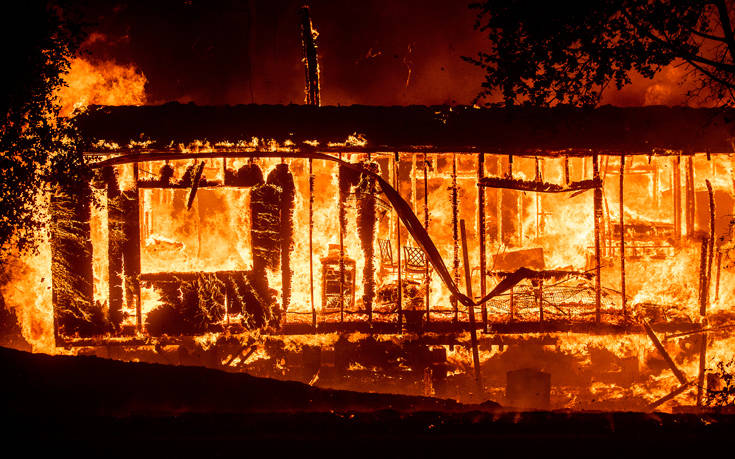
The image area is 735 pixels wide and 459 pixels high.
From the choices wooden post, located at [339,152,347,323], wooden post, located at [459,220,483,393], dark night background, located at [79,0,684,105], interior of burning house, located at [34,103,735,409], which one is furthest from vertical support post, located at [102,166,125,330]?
dark night background, located at [79,0,684,105]

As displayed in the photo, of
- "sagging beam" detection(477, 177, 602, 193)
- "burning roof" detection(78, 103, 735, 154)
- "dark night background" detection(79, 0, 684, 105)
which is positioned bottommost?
"sagging beam" detection(477, 177, 602, 193)

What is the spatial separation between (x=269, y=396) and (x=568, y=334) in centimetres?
659

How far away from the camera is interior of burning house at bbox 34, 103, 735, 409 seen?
28.1 feet

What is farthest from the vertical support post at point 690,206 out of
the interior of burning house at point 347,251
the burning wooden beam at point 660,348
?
the burning wooden beam at point 660,348

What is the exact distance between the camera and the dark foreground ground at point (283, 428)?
4.16 m

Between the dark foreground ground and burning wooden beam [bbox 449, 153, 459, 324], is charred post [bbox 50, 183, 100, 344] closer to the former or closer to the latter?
the dark foreground ground

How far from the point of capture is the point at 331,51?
15594mm

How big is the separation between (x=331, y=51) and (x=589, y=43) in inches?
425

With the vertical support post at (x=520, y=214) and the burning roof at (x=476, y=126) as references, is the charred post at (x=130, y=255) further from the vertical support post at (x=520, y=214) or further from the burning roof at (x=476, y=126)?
the vertical support post at (x=520, y=214)

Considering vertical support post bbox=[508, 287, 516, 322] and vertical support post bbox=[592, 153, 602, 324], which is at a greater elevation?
vertical support post bbox=[592, 153, 602, 324]

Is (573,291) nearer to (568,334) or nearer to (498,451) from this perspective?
(568,334)

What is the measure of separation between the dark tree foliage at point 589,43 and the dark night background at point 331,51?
8686 millimetres

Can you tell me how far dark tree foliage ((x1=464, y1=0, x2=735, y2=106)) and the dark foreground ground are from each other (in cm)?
476

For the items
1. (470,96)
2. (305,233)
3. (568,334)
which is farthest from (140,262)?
(470,96)
